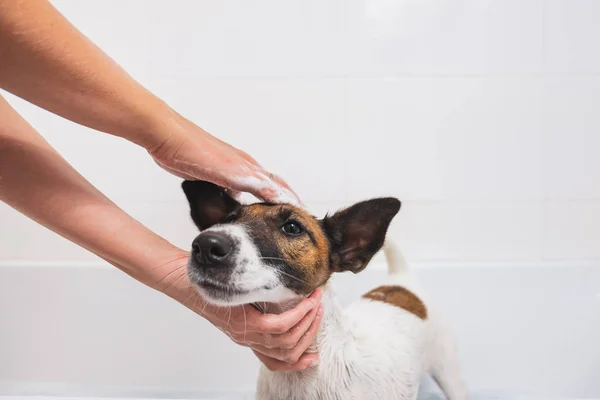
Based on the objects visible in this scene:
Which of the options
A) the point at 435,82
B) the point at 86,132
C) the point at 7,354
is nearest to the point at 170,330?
the point at 7,354

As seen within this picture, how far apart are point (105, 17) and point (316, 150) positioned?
2.57ft

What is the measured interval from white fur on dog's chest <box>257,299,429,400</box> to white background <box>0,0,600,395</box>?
604 mm

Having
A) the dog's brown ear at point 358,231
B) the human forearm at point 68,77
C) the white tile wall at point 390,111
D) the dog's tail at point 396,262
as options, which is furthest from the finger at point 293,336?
the white tile wall at point 390,111

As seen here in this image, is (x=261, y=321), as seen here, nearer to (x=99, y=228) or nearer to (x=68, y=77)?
(x=99, y=228)

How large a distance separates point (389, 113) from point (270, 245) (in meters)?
0.97

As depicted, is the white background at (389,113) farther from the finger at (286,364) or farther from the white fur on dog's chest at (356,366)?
A: the finger at (286,364)

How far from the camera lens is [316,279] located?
960 mm

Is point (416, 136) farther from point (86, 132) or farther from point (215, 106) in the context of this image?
point (86, 132)

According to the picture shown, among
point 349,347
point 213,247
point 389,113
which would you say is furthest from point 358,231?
point 389,113

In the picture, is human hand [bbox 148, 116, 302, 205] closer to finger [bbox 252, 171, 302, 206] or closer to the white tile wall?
finger [bbox 252, 171, 302, 206]

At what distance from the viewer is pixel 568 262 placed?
5.68 ft

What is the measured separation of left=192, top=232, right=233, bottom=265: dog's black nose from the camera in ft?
2.56

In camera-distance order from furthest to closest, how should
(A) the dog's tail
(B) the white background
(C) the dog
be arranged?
(B) the white background
(A) the dog's tail
(C) the dog

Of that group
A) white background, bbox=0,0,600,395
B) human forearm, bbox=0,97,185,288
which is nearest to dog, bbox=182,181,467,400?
human forearm, bbox=0,97,185,288
